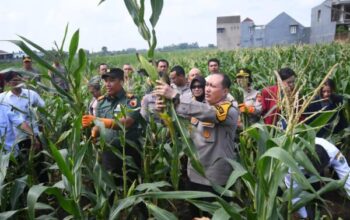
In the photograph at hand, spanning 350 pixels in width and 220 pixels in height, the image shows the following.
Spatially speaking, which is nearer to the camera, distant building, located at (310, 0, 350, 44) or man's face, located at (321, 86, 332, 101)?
man's face, located at (321, 86, 332, 101)

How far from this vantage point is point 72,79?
6.40ft

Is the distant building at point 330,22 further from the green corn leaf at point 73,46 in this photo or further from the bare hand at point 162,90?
the green corn leaf at point 73,46

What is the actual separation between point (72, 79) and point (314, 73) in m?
4.66

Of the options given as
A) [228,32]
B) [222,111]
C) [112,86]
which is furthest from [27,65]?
[228,32]

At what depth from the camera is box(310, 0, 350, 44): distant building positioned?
18859mm

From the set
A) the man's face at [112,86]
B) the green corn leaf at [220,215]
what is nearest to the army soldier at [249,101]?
the man's face at [112,86]

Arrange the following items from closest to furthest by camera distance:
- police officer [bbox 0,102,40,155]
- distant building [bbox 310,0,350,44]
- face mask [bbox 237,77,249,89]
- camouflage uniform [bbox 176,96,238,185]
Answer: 1. camouflage uniform [bbox 176,96,238,185]
2. police officer [bbox 0,102,40,155]
3. face mask [bbox 237,77,249,89]
4. distant building [bbox 310,0,350,44]

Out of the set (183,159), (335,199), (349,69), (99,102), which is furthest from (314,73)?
(99,102)

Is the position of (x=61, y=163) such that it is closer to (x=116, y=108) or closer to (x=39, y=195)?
(x=39, y=195)

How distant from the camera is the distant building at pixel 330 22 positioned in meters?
18.9

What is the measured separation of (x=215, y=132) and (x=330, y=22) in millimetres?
20052

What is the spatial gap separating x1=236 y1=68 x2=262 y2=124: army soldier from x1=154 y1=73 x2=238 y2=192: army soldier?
87 centimetres

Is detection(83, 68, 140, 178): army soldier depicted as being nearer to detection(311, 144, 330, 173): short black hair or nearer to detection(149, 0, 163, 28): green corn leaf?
detection(149, 0, 163, 28): green corn leaf

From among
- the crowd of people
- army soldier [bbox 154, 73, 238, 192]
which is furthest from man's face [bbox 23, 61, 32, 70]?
army soldier [bbox 154, 73, 238, 192]
